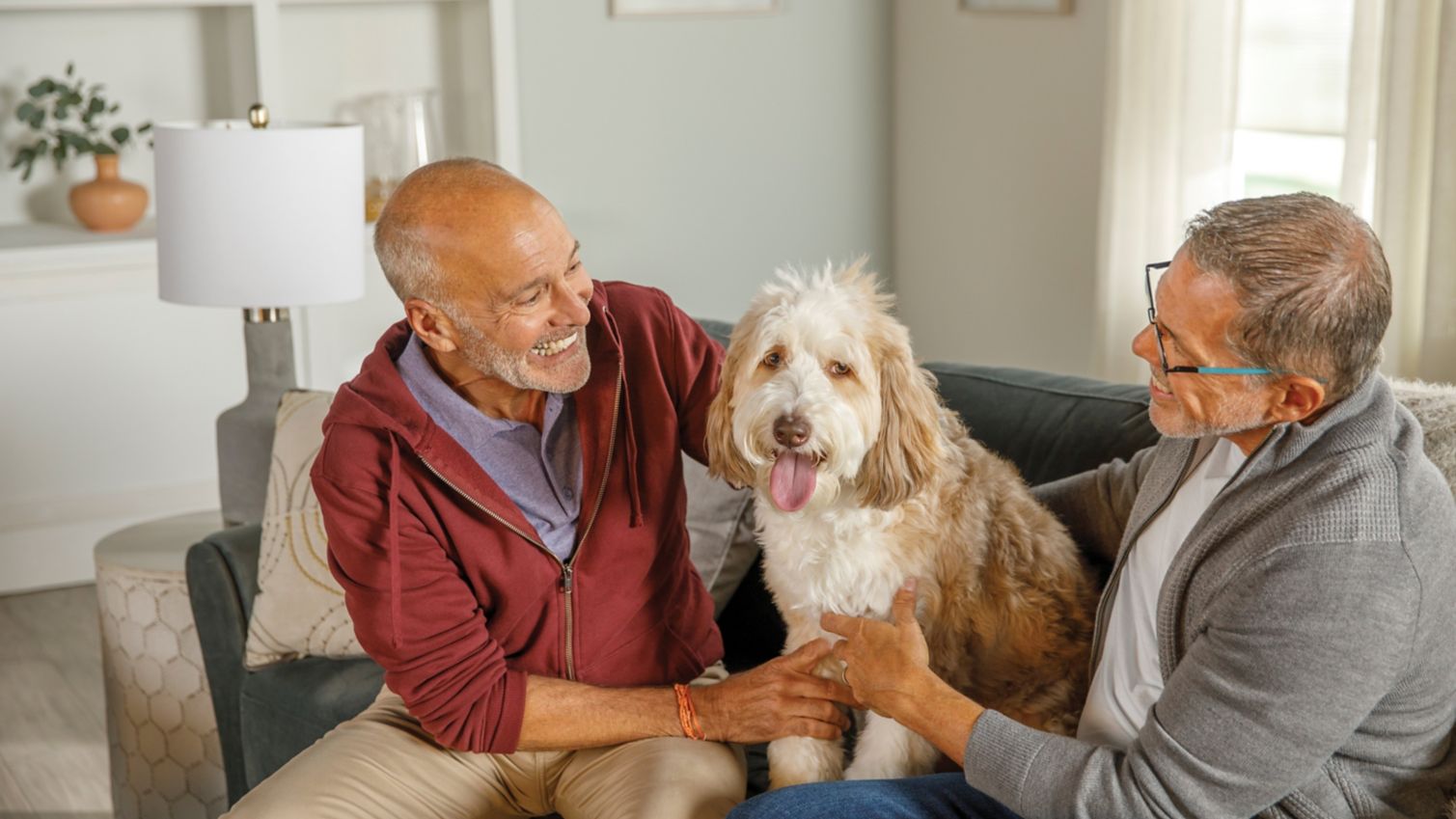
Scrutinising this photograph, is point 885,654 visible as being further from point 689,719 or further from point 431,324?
point 431,324

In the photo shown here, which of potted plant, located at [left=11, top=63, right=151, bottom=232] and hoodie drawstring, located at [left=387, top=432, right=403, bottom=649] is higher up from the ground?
potted plant, located at [left=11, top=63, right=151, bottom=232]

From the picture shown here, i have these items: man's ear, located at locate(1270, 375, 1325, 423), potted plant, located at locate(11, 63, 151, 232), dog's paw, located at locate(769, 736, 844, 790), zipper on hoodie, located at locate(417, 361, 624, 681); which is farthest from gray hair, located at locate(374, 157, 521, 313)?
potted plant, located at locate(11, 63, 151, 232)

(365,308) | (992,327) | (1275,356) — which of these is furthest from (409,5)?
(1275,356)

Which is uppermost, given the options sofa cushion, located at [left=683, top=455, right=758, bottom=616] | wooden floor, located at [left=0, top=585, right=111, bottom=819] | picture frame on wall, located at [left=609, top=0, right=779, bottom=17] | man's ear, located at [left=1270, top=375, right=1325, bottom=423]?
picture frame on wall, located at [left=609, top=0, right=779, bottom=17]

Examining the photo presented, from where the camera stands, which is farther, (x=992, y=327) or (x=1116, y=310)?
(x=992, y=327)

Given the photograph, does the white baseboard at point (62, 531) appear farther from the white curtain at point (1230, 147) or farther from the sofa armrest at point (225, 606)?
the white curtain at point (1230, 147)

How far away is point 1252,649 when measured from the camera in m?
1.40

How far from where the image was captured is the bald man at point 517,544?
1.85 meters

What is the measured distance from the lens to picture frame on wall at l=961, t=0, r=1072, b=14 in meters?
4.20

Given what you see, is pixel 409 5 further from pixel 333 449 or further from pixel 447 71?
pixel 333 449

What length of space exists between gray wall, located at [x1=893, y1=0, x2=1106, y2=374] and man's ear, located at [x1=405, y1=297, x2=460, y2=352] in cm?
273

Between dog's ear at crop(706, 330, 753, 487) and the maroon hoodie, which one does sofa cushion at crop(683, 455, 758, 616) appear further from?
dog's ear at crop(706, 330, 753, 487)

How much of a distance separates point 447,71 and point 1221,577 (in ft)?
12.2

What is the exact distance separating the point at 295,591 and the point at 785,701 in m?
0.95
